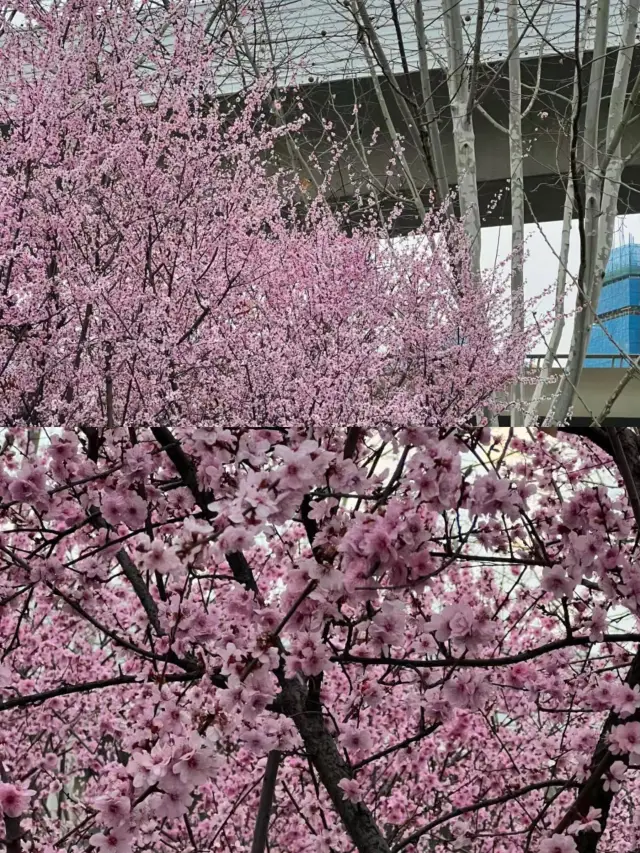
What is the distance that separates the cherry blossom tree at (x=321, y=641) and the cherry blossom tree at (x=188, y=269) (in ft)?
2.43

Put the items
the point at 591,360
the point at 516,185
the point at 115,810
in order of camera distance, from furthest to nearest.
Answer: the point at 516,185 → the point at 591,360 → the point at 115,810

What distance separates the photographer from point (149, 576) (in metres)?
0.92

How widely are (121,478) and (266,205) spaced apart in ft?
4.31

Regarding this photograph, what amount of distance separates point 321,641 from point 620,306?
142cm

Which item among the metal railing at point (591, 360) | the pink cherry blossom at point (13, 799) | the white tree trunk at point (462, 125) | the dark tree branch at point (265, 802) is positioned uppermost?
the white tree trunk at point (462, 125)

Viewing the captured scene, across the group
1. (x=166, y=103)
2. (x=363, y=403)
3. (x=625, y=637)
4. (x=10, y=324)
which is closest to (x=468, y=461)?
(x=625, y=637)

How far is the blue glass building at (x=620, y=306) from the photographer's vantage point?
6.32 ft

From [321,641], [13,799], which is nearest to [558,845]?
[321,641]

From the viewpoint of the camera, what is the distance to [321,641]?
0.83m

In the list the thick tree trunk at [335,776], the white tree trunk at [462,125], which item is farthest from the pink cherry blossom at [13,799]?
the white tree trunk at [462,125]

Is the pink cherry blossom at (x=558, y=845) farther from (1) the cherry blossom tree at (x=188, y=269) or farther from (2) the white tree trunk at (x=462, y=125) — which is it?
(2) the white tree trunk at (x=462, y=125)

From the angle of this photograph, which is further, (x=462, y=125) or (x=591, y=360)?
(x=462, y=125)

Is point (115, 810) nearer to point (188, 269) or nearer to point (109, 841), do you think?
point (109, 841)

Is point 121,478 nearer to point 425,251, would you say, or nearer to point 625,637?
point 625,637
